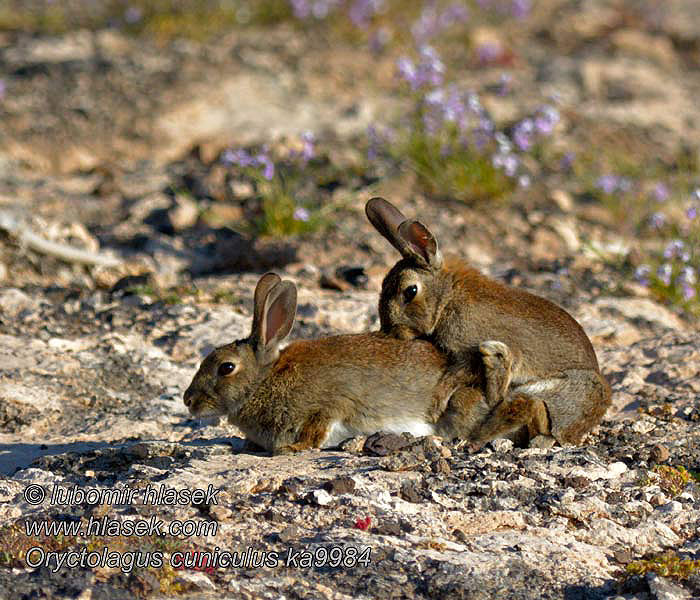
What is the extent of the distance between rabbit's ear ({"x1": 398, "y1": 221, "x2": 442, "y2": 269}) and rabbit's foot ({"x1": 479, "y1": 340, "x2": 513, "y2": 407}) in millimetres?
806

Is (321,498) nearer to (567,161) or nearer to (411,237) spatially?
(411,237)

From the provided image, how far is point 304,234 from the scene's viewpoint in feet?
30.5

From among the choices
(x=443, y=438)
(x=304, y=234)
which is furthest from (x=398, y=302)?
(x=304, y=234)

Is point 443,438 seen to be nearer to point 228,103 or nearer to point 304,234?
point 304,234

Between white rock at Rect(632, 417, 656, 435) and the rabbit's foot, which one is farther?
white rock at Rect(632, 417, 656, 435)

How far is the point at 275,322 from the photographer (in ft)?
20.4

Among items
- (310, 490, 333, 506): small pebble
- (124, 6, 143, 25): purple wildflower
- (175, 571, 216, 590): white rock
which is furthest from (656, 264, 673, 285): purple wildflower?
(124, 6, 143, 25): purple wildflower

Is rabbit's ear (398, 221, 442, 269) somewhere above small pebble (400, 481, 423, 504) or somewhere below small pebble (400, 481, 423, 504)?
above

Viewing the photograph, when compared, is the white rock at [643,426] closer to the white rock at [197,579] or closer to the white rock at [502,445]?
the white rock at [502,445]

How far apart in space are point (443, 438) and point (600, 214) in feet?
17.1

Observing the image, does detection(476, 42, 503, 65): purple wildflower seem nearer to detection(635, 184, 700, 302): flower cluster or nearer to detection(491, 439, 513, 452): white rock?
A: detection(635, 184, 700, 302): flower cluster

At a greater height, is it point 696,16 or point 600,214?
point 696,16

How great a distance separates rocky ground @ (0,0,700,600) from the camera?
470cm

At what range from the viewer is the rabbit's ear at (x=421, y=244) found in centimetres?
632
